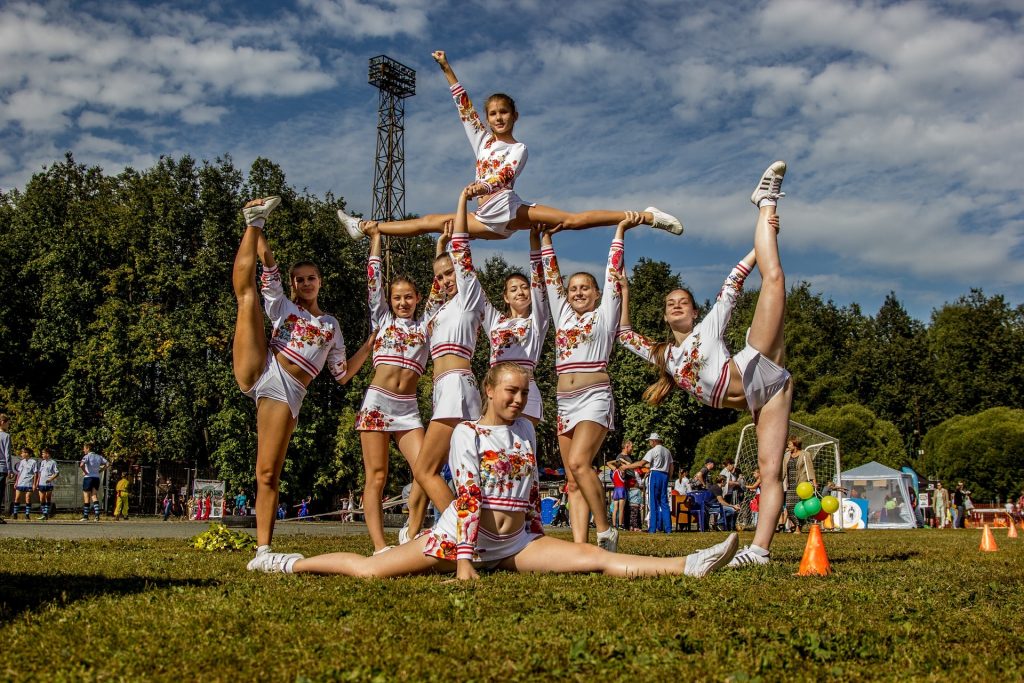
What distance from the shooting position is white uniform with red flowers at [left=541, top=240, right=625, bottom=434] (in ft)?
→ 25.8

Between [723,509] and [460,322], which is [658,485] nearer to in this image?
[723,509]

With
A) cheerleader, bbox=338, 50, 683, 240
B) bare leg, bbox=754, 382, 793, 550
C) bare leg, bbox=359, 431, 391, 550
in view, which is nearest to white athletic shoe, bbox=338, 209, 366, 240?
cheerleader, bbox=338, 50, 683, 240

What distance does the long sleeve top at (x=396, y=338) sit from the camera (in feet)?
26.3

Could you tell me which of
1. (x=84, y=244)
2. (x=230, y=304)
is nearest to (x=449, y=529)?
(x=230, y=304)

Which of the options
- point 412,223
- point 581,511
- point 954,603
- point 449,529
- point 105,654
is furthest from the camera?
point 412,223

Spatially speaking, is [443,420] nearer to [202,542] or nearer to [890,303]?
[202,542]

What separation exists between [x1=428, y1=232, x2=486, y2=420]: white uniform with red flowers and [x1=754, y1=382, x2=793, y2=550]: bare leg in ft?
8.04

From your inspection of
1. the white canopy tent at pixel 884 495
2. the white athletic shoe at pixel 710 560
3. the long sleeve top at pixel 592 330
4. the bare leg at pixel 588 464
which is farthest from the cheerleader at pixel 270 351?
the white canopy tent at pixel 884 495

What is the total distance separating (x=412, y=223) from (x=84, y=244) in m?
32.5

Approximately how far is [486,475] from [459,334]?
2.46 m

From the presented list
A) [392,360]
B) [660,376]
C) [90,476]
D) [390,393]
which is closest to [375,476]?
[390,393]

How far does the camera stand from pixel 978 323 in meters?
59.6

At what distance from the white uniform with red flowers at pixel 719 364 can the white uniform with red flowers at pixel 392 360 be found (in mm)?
2391

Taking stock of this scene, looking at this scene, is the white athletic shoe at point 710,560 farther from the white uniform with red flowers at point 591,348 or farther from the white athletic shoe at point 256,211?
the white athletic shoe at point 256,211
